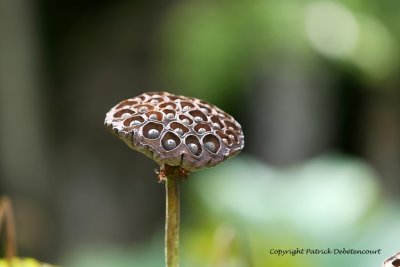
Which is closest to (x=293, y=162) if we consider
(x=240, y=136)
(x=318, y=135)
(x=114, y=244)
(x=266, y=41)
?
(x=318, y=135)

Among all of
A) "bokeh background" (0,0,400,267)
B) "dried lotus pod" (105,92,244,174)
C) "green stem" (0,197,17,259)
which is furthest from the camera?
"bokeh background" (0,0,400,267)

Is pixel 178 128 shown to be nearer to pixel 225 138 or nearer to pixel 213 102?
pixel 225 138

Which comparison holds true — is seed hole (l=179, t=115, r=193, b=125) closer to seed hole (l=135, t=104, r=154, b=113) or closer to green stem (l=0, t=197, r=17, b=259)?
seed hole (l=135, t=104, r=154, b=113)

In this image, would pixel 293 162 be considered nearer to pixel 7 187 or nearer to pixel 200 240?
pixel 200 240

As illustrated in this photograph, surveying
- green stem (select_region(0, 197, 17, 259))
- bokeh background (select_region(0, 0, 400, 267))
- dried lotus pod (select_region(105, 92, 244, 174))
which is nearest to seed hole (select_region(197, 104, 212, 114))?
dried lotus pod (select_region(105, 92, 244, 174))

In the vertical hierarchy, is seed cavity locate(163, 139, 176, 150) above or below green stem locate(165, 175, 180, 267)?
above

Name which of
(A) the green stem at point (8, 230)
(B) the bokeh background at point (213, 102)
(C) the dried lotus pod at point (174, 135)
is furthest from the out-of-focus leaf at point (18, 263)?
(B) the bokeh background at point (213, 102)

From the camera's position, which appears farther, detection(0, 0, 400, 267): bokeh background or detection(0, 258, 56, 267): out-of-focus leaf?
detection(0, 0, 400, 267): bokeh background
